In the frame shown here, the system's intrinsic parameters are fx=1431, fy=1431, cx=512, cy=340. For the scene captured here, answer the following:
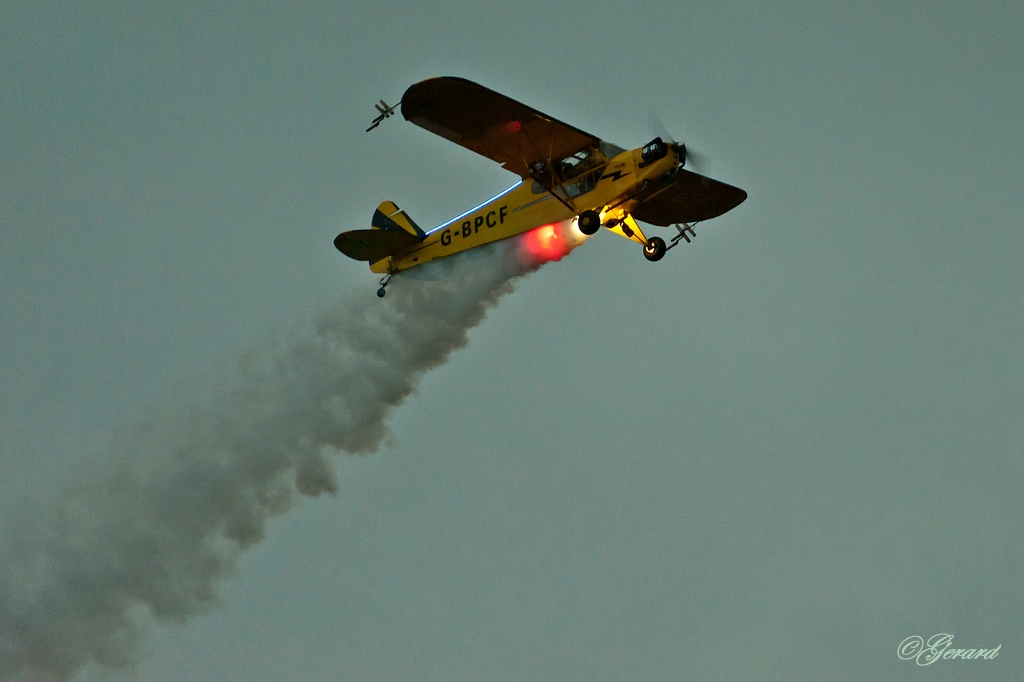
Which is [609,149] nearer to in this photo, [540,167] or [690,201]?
[540,167]

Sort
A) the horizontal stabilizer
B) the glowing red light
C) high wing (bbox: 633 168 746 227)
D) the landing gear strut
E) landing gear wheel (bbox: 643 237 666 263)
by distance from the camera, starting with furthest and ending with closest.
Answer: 1. the landing gear strut
2. the horizontal stabilizer
3. high wing (bbox: 633 168 746 227)
4. the glowing red light
5. landing gear wheel (bbox: 643 237 666 263)

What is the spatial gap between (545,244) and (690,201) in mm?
4425

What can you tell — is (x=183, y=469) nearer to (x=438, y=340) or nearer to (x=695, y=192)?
(x=438, y=340)

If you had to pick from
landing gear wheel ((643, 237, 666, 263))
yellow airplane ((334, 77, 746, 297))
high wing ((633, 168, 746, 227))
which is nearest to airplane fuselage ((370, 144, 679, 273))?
yellow airplane ((334, 77, 746, 297))

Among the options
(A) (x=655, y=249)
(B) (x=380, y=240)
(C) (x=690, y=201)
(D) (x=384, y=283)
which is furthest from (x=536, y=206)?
(D) (x=384, y=283)

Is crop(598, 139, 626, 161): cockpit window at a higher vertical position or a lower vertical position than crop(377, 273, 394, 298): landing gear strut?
lower

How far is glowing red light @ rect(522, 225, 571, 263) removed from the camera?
2995 cm

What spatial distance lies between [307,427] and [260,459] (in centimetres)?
130

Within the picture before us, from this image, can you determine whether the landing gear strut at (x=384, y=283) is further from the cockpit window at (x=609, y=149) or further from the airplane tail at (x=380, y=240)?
the cockpit window at (x=609, y=149)

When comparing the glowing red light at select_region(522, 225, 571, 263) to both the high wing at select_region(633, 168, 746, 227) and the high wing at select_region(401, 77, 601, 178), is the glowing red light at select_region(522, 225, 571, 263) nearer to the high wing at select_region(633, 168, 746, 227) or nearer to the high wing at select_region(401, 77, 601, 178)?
the high wing at select_region(401, 77, 601, 178)

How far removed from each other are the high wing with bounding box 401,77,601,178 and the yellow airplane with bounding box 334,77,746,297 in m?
0.02

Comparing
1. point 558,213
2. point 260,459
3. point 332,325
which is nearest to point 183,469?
point 260,459

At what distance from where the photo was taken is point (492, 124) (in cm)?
2855

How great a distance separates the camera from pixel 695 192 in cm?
3250
